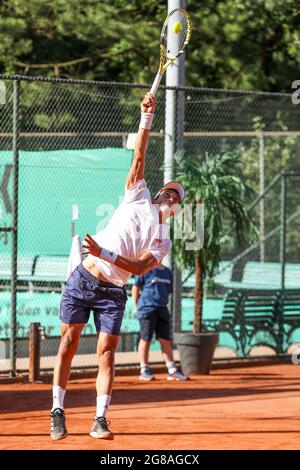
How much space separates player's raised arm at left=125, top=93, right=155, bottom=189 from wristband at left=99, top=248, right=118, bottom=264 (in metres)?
0.60

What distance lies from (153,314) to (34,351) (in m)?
1.49

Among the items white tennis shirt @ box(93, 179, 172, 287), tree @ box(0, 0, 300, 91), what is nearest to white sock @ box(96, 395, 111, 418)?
white tennis shirt @ box(93, 179, 172, 287)

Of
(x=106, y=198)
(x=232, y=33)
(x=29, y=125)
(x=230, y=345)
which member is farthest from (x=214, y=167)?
(x=232, y=33)

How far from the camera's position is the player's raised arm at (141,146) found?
9.13 m

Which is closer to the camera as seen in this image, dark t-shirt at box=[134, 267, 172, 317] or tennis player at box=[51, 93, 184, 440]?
tennis player at box=[51, 93, 184, 440]

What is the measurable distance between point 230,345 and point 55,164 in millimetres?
3470

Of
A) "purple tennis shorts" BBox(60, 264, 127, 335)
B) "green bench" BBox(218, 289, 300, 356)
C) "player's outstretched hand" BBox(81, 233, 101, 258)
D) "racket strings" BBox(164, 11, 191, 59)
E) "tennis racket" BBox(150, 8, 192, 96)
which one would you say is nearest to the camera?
Result: "player's outstretched hand" BBox(81, 233, 101, 258)

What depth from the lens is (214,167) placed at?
14.8m

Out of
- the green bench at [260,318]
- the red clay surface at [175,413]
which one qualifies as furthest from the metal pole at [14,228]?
the green bench at [260,318]

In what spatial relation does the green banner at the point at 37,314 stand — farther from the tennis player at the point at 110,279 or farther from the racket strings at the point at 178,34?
the tennis player at the point at 110,279

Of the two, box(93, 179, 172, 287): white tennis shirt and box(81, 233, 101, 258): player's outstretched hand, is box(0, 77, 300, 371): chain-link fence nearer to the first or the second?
box(93, 179, 172, 287): white tennis shirt

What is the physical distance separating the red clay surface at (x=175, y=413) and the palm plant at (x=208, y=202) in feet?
4.30

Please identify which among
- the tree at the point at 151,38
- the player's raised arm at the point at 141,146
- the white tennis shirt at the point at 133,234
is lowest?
the white tennis shirt at the point at 133,234

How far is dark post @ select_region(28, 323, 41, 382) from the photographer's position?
44.2 feet
